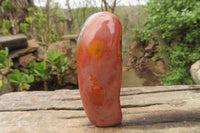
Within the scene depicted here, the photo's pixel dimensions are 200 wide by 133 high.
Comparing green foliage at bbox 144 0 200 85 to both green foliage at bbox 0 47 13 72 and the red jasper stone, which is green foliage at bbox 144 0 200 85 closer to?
the red jasper stone

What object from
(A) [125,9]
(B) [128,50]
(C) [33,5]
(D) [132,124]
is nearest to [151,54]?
(B) [128,50]

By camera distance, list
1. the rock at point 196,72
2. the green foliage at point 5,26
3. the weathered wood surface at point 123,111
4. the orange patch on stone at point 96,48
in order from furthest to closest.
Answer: the green foliage at point 5,26 → the rock at point 196,72 → the weathered wood surface at point 123,111 → the orange patch on stone at point 96,48

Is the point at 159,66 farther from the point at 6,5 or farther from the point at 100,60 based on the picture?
the point at 6,5

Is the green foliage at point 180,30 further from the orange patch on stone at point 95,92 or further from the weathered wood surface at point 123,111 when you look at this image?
the orange patch on stone at point 95,92

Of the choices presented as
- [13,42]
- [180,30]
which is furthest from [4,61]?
[180,30]

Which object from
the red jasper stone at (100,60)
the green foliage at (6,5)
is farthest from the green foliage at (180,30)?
the green foliage at (6,5)

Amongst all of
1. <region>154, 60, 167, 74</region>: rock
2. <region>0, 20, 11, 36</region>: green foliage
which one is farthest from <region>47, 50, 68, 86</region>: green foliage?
<region>154, 60, 167, 74</region>: rock

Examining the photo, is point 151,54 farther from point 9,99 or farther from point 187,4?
point 9,99
